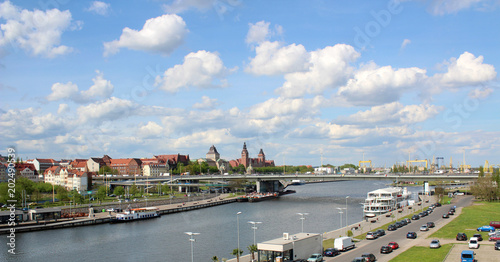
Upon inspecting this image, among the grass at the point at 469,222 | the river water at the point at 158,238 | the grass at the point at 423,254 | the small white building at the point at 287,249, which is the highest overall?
the small white building at the point at 287,249

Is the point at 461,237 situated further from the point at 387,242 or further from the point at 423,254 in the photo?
the point at 423,254

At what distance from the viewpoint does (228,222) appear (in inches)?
3108

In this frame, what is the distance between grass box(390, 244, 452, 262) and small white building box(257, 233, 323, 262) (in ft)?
24.8

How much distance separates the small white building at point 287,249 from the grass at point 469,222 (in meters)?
20.0

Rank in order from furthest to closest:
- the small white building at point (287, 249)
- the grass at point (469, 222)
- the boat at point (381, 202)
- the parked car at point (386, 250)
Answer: the boat at point (381, 202)
the grass at point (469, 222)
the parked car at point (386, 250)
the small white building at point (287, 249)

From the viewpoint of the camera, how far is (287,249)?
34469 mm

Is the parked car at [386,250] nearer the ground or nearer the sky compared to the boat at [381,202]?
nearer the sky

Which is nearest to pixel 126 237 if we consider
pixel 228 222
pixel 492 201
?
pixel 228 222

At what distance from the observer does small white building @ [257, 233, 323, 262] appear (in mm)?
34094

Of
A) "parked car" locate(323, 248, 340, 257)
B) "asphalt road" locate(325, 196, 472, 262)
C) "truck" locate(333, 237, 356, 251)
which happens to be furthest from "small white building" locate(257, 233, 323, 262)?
"truck" locate(333, 237, 356, 251)

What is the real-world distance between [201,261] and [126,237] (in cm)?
2358

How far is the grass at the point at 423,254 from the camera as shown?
36406mm

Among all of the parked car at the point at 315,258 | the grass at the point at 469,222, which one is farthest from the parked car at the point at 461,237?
the parked car at the point at 315,258

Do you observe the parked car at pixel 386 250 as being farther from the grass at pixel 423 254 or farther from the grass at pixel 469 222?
the grass at pixel 469 222
